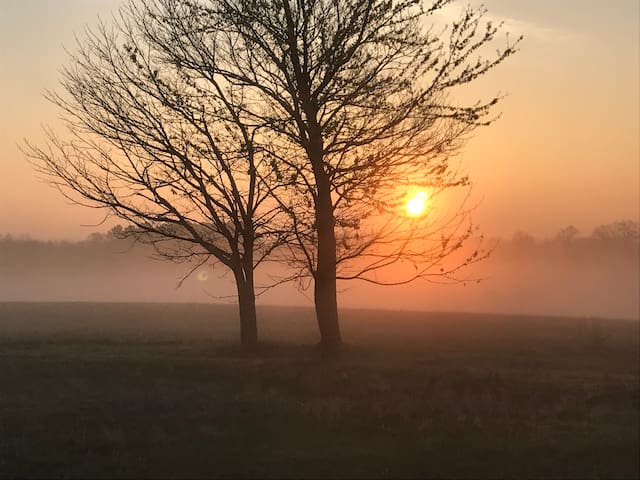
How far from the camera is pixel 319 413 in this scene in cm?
1343

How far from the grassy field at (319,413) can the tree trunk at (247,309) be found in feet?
3.65

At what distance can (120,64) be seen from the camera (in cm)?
2469

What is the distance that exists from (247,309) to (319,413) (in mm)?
12577

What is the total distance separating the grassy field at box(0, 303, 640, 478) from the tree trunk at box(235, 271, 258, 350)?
3.65ft

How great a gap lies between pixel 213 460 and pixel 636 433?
6.81 meters

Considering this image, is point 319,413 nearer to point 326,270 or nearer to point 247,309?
point 326,270

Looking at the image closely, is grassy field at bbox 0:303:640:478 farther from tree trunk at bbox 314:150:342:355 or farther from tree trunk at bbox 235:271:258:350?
tree trunk at bbox 235:271:258:350

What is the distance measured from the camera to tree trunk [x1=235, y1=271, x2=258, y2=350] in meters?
25.4

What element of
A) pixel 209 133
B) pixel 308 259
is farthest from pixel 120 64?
pixel 308 259

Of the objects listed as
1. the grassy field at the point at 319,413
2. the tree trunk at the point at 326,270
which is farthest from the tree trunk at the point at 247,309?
the tree trunk at the point at 326,270

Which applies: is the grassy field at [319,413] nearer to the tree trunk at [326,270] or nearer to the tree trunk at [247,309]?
the tree trunk at [326,270]

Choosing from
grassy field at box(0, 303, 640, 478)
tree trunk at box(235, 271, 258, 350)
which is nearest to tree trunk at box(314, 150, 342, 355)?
grassy field at box(0, 303, 640, 478)

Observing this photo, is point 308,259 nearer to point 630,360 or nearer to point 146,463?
point 630,360

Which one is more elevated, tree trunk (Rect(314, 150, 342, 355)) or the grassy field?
tree trunk (Rect(314, 150, 342, 355))
